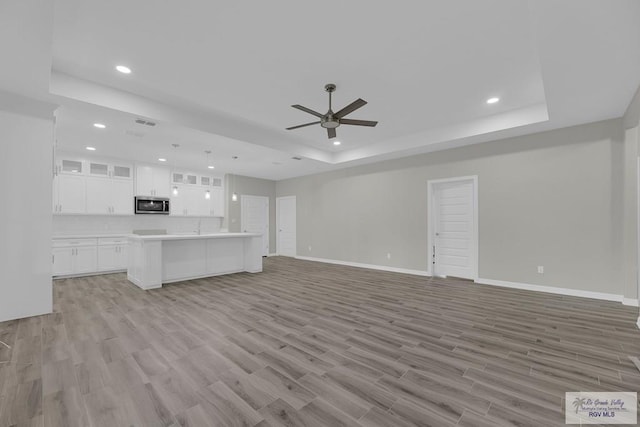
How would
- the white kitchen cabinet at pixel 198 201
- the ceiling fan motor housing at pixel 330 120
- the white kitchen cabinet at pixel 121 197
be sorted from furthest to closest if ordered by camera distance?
1. the white kitchen cabinet at pixel 198 201
2. the white kitchen cabinet at pixel 121 197
3. the ceiling fan motor housing at pixel 330 120

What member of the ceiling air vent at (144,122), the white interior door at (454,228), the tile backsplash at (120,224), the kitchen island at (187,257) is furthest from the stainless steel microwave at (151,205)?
the white interior door at (454,228)

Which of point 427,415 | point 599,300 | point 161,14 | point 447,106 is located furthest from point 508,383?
point 161,14

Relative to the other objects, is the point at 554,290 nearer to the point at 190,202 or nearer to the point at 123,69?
the point at 123,69

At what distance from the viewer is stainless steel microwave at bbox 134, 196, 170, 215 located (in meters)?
6.94

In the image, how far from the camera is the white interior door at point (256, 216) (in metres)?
9.09

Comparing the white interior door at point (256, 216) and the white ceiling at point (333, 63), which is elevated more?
the white ceiling at point (333, 63)

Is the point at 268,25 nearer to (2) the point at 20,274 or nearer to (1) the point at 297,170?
(2) the point at 20,274

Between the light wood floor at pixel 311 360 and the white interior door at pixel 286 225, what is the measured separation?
5.21 m

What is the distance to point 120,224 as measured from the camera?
6.93 meters

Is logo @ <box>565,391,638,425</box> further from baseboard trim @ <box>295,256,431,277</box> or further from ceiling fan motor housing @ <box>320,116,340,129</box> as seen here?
baseboard trim @ <box>295,256,431,277</box>

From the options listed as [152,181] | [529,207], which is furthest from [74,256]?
[529,207]

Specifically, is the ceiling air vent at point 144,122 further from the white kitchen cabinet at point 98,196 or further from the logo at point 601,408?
the logo at point 601,408

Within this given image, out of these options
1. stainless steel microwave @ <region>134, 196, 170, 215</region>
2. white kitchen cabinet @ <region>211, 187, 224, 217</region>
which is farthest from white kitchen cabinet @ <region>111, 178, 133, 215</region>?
white kitchen cabinet @ <region>211, 187, 224, 217</region>

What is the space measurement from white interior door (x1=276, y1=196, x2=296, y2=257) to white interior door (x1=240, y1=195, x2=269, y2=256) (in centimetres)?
47
